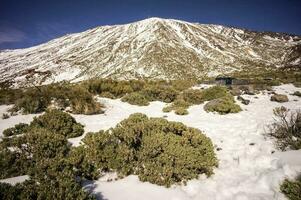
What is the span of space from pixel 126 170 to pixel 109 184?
549 mm

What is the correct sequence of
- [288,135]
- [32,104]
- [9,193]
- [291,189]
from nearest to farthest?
[9,193]
[291,189]
[288,135]
[32,104]

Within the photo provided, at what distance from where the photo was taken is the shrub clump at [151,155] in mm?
6094

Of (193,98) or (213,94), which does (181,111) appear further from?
(213,94)

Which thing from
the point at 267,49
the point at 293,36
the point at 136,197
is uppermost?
the point at 293,36

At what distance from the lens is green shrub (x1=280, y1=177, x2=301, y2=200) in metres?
4.83

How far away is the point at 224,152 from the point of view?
25.3ft

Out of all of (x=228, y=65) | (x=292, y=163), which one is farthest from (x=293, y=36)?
(x=292, y=163)

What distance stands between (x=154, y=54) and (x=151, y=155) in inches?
2694

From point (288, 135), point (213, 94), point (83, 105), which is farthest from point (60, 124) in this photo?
point (213, 94)

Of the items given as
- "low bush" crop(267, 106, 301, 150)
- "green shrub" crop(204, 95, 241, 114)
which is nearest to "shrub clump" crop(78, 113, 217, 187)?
"low bush" crop(267, 106, 301, 150)

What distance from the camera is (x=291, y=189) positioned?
495cm

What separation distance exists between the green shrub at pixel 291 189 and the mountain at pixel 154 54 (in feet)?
176

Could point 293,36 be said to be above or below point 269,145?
above

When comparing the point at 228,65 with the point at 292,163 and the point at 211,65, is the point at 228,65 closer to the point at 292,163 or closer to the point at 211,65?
the point at 211,65
